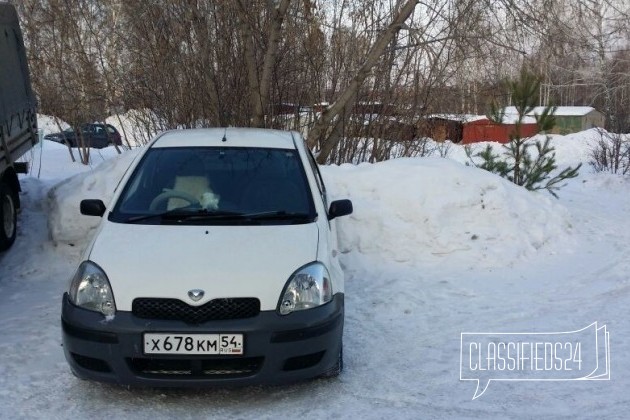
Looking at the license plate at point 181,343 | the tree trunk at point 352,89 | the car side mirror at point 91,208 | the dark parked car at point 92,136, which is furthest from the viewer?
the dark parked car at point 92,136

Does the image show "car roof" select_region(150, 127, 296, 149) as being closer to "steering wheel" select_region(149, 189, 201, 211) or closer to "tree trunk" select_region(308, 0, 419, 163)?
"steering wheel" select_region(149, 189, 201, 211)

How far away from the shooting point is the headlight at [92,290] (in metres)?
3.89

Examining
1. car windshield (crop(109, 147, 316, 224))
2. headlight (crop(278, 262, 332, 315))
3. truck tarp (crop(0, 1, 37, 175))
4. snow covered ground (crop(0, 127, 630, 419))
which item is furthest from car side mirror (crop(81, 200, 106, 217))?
truck tarp (crop(0, 1, 37, 175))

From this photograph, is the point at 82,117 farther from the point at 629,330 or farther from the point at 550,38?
the point at 629,330

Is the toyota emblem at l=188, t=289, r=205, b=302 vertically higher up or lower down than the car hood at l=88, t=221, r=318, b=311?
lower down

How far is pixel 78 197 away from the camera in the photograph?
774 centimetres

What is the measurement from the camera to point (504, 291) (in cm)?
661

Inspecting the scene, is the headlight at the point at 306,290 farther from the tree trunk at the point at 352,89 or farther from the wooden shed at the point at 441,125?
the wooden shed at the point at 441,125

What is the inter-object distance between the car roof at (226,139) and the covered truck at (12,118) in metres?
2.70

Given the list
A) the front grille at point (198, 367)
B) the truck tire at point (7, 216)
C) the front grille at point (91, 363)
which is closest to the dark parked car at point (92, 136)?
the truck tire at point (7, 216)

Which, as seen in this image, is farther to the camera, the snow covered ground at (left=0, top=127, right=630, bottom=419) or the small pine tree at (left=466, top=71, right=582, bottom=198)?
the small pine tree at (left=466, top=71, right=582, bottom=198)

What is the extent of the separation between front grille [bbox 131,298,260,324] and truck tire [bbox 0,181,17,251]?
4432 millimetres

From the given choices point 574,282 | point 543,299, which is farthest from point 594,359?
point 574,282

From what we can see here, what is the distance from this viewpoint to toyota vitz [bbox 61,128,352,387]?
378 cm
